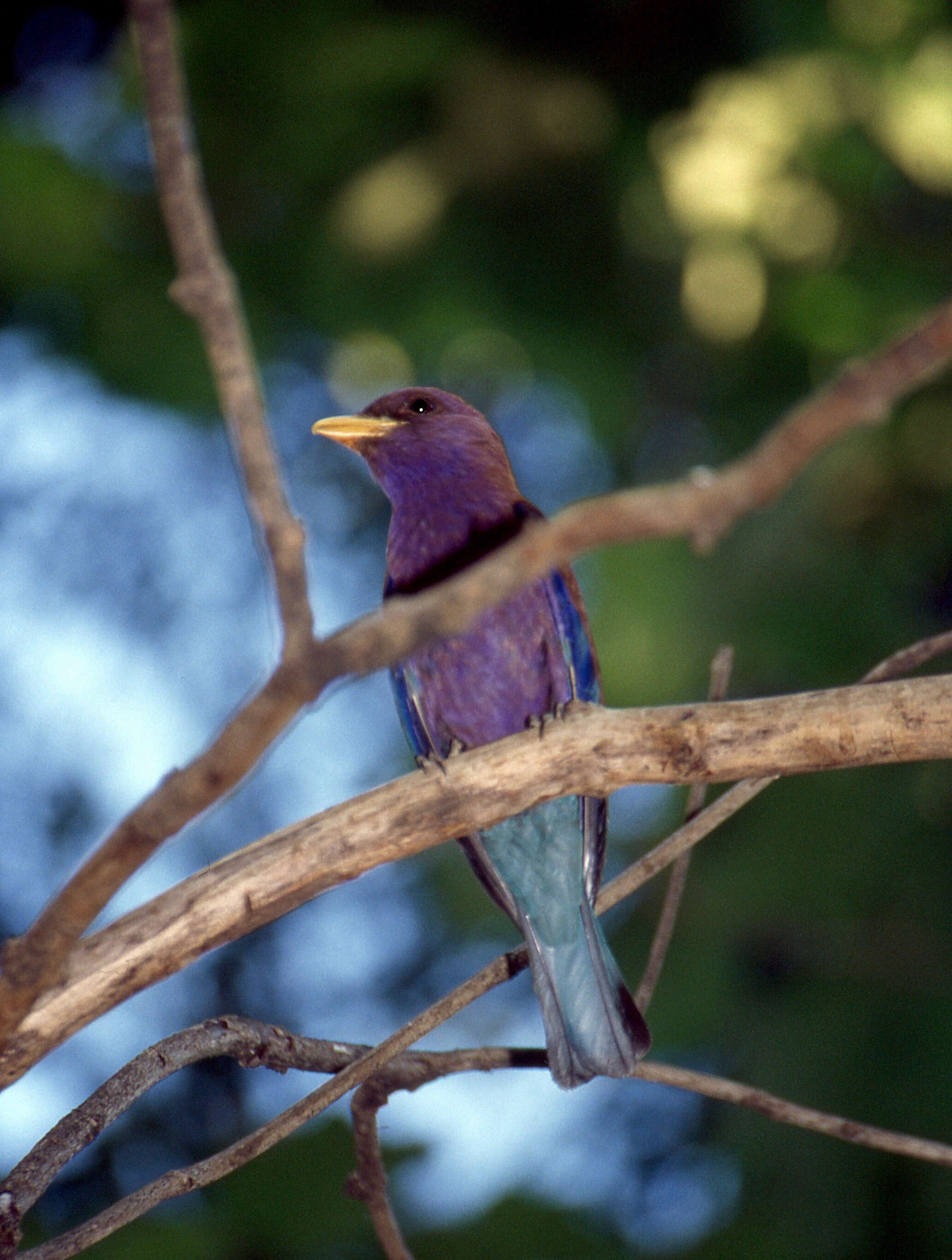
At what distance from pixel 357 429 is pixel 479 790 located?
2.00 m

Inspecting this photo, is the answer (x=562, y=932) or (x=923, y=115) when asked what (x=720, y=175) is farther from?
(x=562, y=932)

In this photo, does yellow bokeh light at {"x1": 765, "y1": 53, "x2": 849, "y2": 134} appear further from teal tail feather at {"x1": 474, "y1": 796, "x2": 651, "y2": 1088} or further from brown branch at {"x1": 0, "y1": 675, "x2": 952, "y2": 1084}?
brown branch at {"x1": 0, "y1": 675, "x2": 952, "y2": 1084}

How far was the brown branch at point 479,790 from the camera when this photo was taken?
2.13 meters

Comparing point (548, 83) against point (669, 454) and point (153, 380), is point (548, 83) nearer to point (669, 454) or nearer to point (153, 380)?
point (669, 454)

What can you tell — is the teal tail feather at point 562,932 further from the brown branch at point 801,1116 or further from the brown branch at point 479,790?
the brown branch at point 479,790

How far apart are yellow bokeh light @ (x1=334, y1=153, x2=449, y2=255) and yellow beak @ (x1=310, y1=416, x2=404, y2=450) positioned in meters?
0.84

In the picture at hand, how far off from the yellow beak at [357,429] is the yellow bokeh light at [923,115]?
1851 mm

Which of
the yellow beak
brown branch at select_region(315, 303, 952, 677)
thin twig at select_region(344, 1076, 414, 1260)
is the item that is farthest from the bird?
brown branch at select_region(315, 303, 952, 677)

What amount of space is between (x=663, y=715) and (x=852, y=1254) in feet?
9.14

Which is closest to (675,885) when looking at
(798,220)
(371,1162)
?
(371,1162)

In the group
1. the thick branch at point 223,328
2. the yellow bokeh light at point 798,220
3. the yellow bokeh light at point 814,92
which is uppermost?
the yellow bokeh light at point 814,92

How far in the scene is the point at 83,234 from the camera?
4.83 meters

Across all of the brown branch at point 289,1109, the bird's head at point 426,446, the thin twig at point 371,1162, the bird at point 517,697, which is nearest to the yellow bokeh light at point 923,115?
the bird's head at point 426,446

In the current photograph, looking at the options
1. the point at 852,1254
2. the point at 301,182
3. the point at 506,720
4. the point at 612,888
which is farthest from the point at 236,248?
the point at 852,1254
